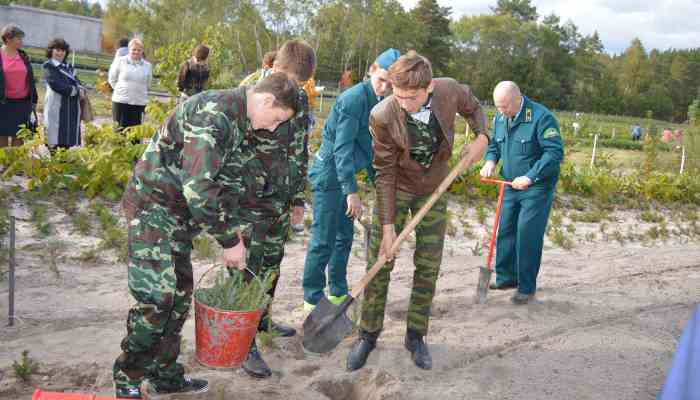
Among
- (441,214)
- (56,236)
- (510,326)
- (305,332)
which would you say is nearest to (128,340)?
(305,332)

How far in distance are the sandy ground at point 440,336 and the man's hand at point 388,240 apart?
707 millimetres

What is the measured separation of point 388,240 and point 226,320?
3.46 feet

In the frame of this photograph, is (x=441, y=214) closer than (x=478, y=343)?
Yes

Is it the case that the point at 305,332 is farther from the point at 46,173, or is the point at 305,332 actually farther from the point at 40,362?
the point at 46,173

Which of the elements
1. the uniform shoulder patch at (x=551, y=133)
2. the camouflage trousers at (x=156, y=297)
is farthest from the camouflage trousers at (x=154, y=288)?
the uniform shoulder patch at (x=551, y=133)

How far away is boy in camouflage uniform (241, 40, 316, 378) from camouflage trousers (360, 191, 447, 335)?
57 cm

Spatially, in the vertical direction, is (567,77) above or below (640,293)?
above

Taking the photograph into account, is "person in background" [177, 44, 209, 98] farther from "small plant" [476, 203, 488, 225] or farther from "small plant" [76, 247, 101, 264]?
"small plant" [476, 203, 488, 225]

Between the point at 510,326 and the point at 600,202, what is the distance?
19.9 feet

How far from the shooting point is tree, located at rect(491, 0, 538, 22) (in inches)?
3932

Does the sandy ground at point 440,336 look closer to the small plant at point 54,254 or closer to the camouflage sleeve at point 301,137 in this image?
the small plant at point 54,254

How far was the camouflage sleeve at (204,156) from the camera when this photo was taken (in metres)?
2.77

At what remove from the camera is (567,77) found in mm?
70688

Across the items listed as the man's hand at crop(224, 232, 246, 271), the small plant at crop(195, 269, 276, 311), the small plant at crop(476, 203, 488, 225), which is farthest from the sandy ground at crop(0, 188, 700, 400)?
the small plant at crop(476, 203, 488, 225)
